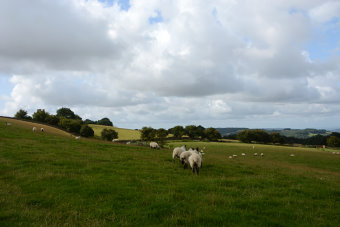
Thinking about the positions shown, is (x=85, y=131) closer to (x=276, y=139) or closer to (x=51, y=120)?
(x=51, y=120)

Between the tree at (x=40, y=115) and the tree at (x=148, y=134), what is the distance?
41.8 m

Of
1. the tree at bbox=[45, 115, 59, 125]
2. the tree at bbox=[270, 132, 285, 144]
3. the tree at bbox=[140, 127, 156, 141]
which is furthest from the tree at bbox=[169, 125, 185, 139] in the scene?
the tree at bbox=[45, 115, 59, 125]

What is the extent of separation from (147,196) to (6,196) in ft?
18.7

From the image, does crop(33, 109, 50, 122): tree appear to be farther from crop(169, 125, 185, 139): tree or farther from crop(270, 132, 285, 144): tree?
crop(270, 132, 285, 144): tree

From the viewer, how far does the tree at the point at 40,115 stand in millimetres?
89562

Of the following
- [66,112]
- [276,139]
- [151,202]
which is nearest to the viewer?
[151,202]

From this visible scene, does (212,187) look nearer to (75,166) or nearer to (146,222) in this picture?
(146,222)

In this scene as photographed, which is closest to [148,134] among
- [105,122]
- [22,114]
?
[22,114]

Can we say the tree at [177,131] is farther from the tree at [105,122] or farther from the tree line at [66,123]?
the tree at [105,122]

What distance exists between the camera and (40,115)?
90.4 m

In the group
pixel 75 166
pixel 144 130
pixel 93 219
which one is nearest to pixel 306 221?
pixel 93 219

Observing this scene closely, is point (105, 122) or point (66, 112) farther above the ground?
point (66, 112)

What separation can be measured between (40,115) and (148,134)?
46659 mm

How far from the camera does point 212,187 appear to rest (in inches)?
424
